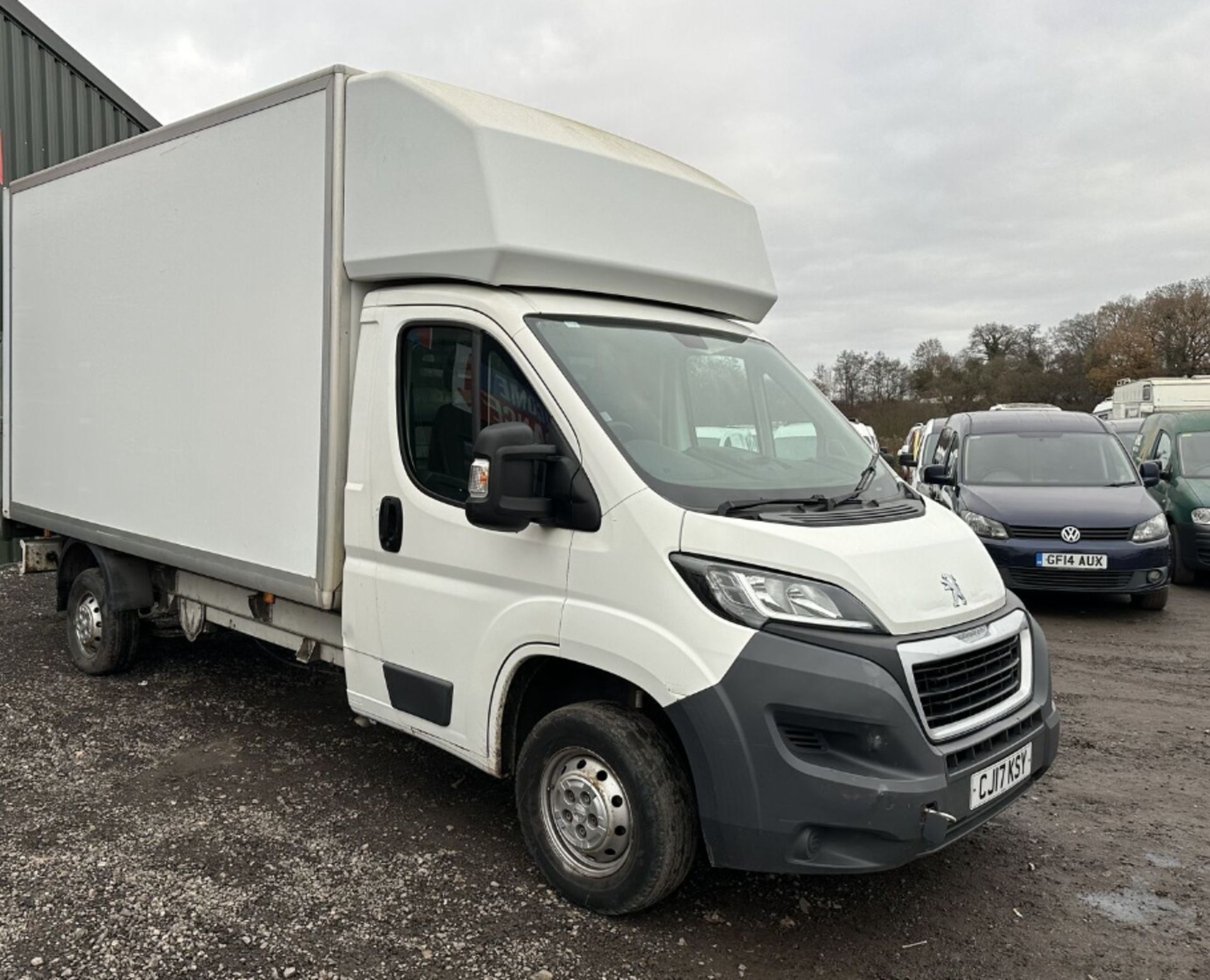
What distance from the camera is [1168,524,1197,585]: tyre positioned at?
410 inches

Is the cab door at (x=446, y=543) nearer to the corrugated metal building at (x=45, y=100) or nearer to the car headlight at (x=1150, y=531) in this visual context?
the car headlight at (x=1150, y=531)

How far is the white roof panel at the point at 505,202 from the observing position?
3.66m

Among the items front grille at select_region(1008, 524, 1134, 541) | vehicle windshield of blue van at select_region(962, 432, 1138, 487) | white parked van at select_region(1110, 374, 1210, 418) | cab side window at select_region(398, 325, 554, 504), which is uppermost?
white parked van at select_region(1110, 374, 1210, 418)

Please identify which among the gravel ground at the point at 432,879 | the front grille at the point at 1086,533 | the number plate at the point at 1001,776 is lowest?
the gravel ground at the point at 432,879

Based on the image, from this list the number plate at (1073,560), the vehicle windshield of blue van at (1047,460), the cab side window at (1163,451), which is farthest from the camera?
the cab side window at (1163,451)

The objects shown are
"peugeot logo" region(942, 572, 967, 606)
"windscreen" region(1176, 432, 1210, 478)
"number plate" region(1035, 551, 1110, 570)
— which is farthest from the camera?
"windscreen" region(1176, 432, 1210, 478)

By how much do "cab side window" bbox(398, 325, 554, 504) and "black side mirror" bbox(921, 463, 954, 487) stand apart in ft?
22.2

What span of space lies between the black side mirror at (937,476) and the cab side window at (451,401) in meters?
6.78

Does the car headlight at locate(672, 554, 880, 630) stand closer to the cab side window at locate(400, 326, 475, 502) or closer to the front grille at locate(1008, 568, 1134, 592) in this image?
the cab side window at locate(400, 326, 475, 502)

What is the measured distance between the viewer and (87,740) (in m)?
5.16

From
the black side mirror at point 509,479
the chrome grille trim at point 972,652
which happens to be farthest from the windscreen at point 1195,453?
the black side mirror at point 509,479

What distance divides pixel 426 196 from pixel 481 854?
2660 mm

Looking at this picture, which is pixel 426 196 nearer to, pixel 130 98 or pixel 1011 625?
pixel 1011 625

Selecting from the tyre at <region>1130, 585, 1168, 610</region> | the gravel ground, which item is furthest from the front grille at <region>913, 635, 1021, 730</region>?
the tyre at <region>1130, 585, 1168, 610</region>
